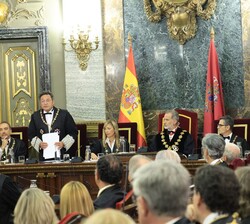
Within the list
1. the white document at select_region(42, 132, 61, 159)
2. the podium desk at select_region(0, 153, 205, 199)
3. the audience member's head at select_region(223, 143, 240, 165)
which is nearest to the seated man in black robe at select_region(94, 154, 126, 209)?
the audience member's head at select_region(223, 143, 240, 165)

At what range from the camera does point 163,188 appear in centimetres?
293

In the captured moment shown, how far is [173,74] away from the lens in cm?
1156

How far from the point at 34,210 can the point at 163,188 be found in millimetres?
1193

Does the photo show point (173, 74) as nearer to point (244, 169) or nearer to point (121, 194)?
point (121, 194)

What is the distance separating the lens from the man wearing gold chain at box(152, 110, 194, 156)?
9.54 m

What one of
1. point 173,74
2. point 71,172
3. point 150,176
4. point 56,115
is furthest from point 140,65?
point 150,176

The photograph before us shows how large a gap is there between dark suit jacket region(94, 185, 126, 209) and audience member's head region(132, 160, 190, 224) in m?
1.95

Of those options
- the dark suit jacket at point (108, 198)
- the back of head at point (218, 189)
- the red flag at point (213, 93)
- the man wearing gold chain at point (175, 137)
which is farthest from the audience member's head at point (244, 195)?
the red flag at point (213, 93)

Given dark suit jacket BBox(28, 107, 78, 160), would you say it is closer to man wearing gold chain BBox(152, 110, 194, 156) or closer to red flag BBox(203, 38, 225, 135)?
man wearing gold chain BBox(152, 110, 194, 156)

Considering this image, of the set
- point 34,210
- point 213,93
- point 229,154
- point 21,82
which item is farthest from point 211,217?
point 21,82

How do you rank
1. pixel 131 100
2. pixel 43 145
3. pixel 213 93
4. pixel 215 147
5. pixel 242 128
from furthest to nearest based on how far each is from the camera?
pixel 131 100 < pixel 213 93 < pixel 242 128 < pixel 43 145 < pixel 215 147

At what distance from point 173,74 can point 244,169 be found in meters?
7.68

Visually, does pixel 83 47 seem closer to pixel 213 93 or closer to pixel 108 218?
pixel 213 93

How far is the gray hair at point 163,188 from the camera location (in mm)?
2914
